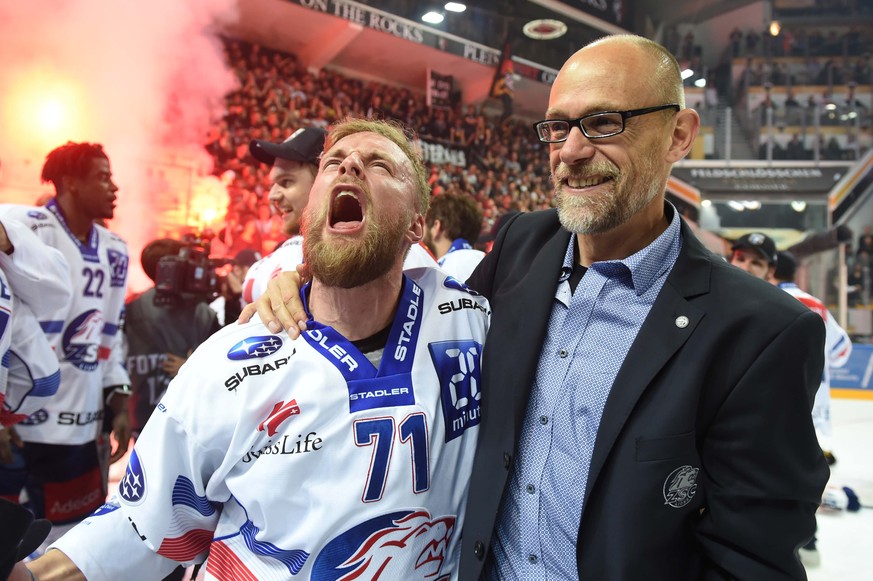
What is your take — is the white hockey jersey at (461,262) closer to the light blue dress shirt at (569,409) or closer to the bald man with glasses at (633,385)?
the bald man with glasses at (633,385)

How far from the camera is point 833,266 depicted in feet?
45.7

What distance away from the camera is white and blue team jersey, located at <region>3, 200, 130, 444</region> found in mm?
2771

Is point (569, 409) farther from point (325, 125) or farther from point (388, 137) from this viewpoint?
point (325, 125)

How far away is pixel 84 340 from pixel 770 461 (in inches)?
114

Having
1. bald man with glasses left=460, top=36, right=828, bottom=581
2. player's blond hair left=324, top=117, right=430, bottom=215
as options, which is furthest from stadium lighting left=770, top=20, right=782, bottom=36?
player's blond hair left=324, top=117, right=430, bottom=215

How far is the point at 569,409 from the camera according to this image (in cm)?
132

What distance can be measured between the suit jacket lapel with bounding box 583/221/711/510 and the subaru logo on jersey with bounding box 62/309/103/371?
260 cm

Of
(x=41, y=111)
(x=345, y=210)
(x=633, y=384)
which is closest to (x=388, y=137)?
(x=345, y=210)

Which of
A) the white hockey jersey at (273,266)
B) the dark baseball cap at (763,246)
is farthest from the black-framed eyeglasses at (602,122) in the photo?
the dark baseball cap at (763,246)

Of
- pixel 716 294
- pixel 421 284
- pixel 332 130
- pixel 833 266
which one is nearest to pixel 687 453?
pixel 716 294

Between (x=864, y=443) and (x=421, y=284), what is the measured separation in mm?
7209

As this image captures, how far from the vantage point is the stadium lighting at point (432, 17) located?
12.5 m

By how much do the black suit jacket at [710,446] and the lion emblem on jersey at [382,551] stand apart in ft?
1.08

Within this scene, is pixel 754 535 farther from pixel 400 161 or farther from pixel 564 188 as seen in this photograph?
pixel 400 161
